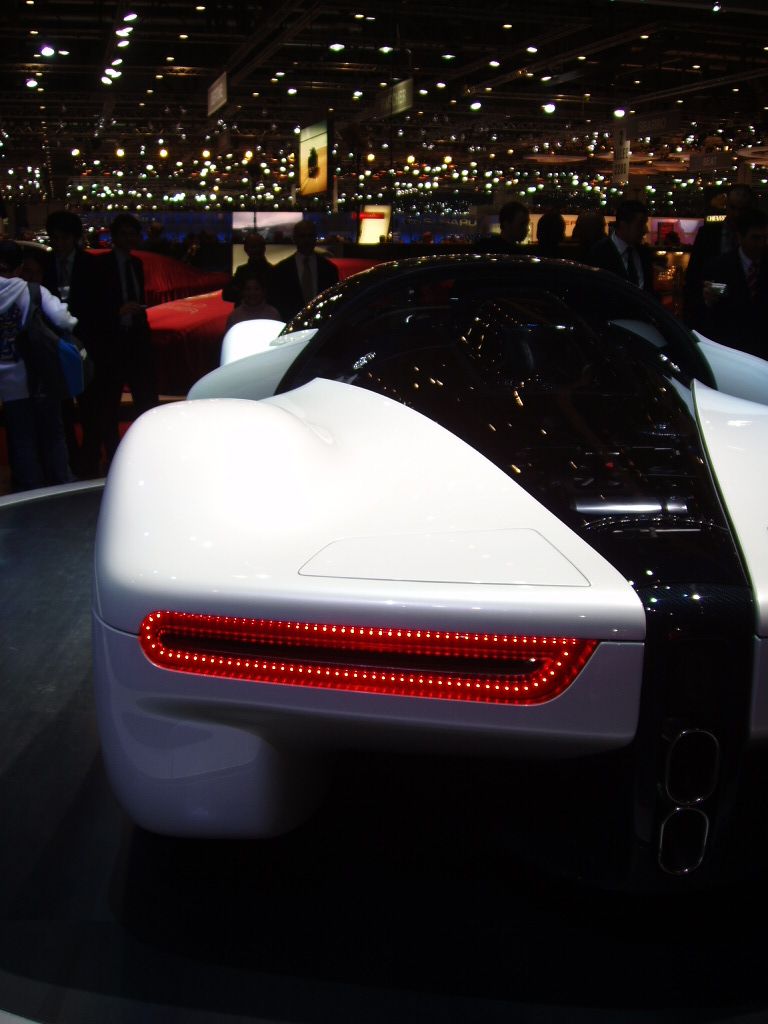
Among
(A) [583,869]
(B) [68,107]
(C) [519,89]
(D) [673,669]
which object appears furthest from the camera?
(B) [68,107]

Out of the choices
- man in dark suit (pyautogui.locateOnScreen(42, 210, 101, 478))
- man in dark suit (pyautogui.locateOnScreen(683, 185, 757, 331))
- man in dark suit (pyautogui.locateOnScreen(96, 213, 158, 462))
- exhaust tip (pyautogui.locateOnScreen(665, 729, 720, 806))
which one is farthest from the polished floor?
man in dark suit (pyautogui.locateOnScreen(683, 185, 757, 331))

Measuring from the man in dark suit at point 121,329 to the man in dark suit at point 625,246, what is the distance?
2546 mm

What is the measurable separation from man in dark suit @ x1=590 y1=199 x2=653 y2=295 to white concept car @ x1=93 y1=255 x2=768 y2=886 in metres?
3.79

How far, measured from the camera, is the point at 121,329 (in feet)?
18.6

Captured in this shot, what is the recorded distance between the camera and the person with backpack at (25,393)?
4.46 meters

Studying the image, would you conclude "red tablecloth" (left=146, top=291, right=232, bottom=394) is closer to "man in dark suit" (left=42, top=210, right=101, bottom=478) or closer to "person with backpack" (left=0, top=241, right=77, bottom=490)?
"man in dark suit" (left=42, top=210, right=101, bottom=478)

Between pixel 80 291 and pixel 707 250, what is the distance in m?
3.61

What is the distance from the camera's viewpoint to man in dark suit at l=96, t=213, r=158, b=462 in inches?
219

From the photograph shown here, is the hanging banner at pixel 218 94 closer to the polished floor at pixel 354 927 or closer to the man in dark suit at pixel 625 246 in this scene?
the man in dark suit at pixel 625 246

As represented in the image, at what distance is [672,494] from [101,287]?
15.0ft

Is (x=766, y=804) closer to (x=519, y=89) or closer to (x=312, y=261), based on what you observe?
(x=312, y=261)

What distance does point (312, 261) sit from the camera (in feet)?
20.4

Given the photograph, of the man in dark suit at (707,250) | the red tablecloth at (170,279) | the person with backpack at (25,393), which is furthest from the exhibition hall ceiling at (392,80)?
the person with backpack at (25,393)

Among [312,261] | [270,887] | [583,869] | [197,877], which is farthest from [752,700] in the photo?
[312,261]
